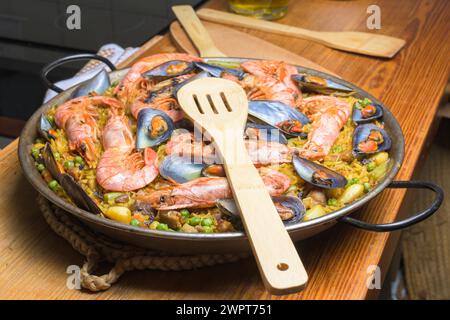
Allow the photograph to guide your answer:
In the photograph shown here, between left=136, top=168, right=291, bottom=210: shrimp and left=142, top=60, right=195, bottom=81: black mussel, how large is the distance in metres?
0.41

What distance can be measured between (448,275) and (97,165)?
49.4 inches

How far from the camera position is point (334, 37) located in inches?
79.3

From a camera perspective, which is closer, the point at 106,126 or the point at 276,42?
the point at 106,126

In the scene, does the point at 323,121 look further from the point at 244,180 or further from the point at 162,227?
the point at 162,227

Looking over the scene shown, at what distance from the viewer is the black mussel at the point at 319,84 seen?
144 cm

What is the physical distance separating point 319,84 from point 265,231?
0.58 metres

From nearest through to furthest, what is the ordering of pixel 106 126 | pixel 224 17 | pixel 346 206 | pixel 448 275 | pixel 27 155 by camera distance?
pixel 346 206
pixel 27 155
pixel 106 126
pixel 448 275
pixel 224 17

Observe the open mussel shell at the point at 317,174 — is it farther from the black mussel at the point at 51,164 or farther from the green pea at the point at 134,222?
the black mussel at the point at 51,164

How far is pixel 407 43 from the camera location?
2.01m

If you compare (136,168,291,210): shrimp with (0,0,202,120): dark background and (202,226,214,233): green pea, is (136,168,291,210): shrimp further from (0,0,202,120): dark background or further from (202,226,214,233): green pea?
(0,0,202,120): dark background

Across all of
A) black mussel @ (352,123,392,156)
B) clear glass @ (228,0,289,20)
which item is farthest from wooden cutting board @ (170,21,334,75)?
black mussel @ (352,123,392,156)

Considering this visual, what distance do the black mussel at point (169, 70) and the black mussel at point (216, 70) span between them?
0.02 m
